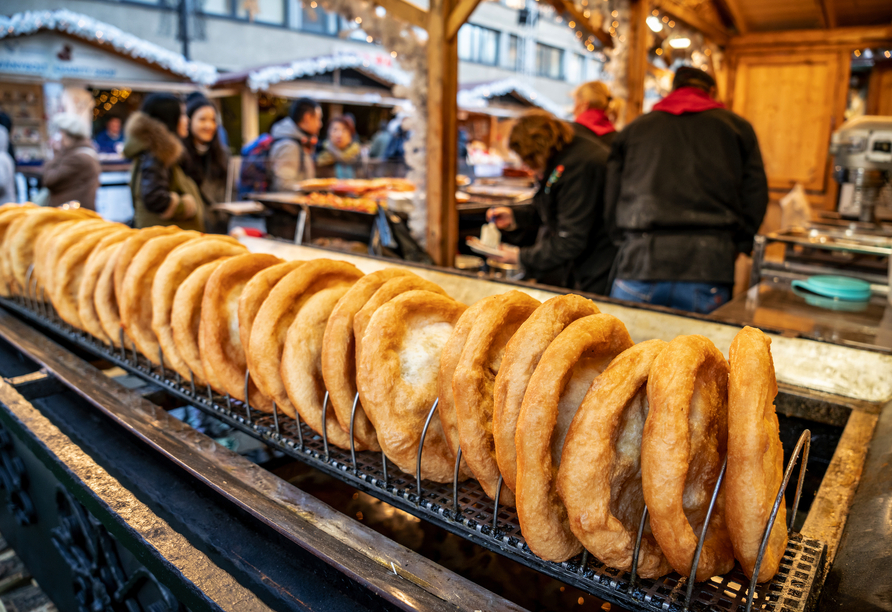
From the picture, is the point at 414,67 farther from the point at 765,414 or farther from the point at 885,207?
the point at 765,414

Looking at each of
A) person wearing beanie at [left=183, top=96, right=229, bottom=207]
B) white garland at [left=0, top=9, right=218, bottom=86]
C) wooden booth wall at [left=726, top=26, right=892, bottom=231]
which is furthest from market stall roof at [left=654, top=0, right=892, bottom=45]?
white garland at [left=0, top=9, right=218, bottom=86]

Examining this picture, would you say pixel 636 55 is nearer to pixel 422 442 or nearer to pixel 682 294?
pixel 682 294

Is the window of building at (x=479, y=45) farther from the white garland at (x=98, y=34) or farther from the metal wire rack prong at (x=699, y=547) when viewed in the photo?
the metal wire rack prong at (x=699, y=547)

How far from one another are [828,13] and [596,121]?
4.66 metres

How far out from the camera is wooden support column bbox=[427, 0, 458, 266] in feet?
12.9

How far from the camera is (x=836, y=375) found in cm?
159

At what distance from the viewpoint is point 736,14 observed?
298 inches

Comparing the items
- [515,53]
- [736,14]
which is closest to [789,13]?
[736,14]

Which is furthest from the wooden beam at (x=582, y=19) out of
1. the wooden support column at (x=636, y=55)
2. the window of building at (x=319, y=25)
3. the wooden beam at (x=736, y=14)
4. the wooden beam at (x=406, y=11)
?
the window of building at (x=319, y=25)

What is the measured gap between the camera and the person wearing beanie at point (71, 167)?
5672 mm

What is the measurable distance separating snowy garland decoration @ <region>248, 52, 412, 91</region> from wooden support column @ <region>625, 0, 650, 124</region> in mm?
6664

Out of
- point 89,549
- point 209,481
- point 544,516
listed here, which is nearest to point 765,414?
point 544,516

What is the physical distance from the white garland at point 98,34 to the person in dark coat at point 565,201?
475 inches

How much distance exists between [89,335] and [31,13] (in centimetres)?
1365
